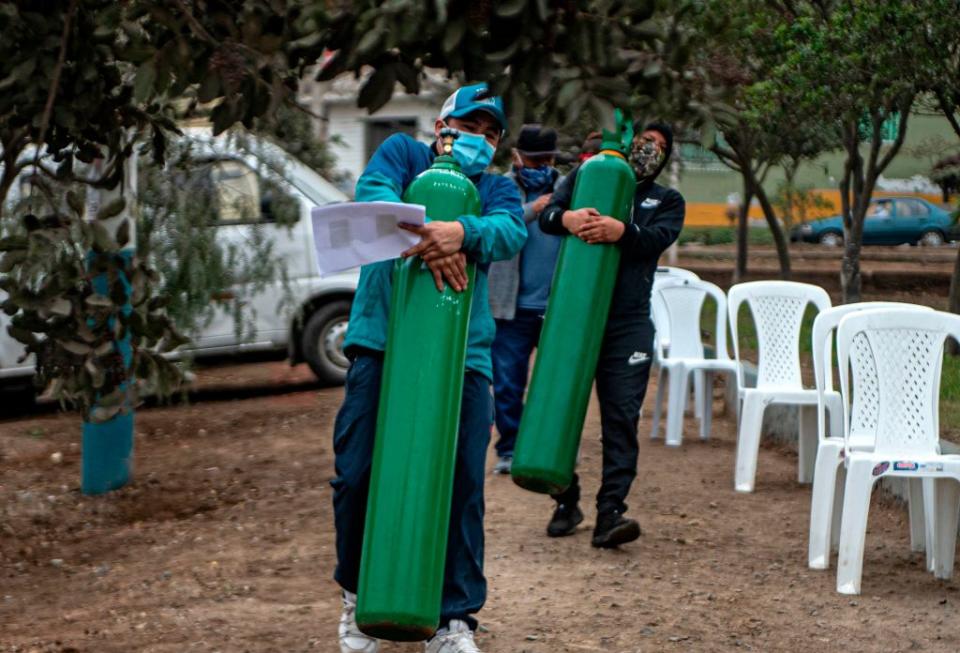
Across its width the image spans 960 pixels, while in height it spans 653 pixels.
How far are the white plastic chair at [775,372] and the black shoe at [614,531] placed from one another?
73.6 inches

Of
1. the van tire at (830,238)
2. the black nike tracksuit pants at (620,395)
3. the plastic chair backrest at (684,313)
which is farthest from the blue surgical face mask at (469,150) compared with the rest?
the van tire at (830,238)

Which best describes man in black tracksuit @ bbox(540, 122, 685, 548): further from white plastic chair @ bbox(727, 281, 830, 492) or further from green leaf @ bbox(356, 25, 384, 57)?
green leaf @ bbox(356, 25, 384, 57)

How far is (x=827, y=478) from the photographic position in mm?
6395

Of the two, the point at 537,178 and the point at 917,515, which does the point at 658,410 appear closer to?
the point at 537,178

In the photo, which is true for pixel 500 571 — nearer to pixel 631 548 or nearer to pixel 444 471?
pixel 631 548

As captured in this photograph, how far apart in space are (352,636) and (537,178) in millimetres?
3854

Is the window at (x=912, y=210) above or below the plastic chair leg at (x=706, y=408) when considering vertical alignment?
above

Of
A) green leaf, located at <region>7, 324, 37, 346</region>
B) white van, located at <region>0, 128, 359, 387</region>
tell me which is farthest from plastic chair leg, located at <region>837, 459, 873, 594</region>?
white van, located at <region>0, 128, 359, 387</region>

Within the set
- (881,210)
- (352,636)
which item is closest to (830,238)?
(881,210)

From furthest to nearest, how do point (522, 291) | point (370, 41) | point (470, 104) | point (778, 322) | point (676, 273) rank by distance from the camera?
point (676, 273) → point (778, 322) → point (522, 291) → point (470, 104) → point (370, 41)

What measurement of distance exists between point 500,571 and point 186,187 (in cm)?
373

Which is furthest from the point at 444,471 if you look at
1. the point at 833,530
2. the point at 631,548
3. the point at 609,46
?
the point at 833,530

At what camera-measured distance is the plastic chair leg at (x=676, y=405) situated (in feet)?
31.5

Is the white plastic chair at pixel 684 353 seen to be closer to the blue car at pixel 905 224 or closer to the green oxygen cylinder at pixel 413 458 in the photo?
the green oxygen cylinder at pixel 413 458
